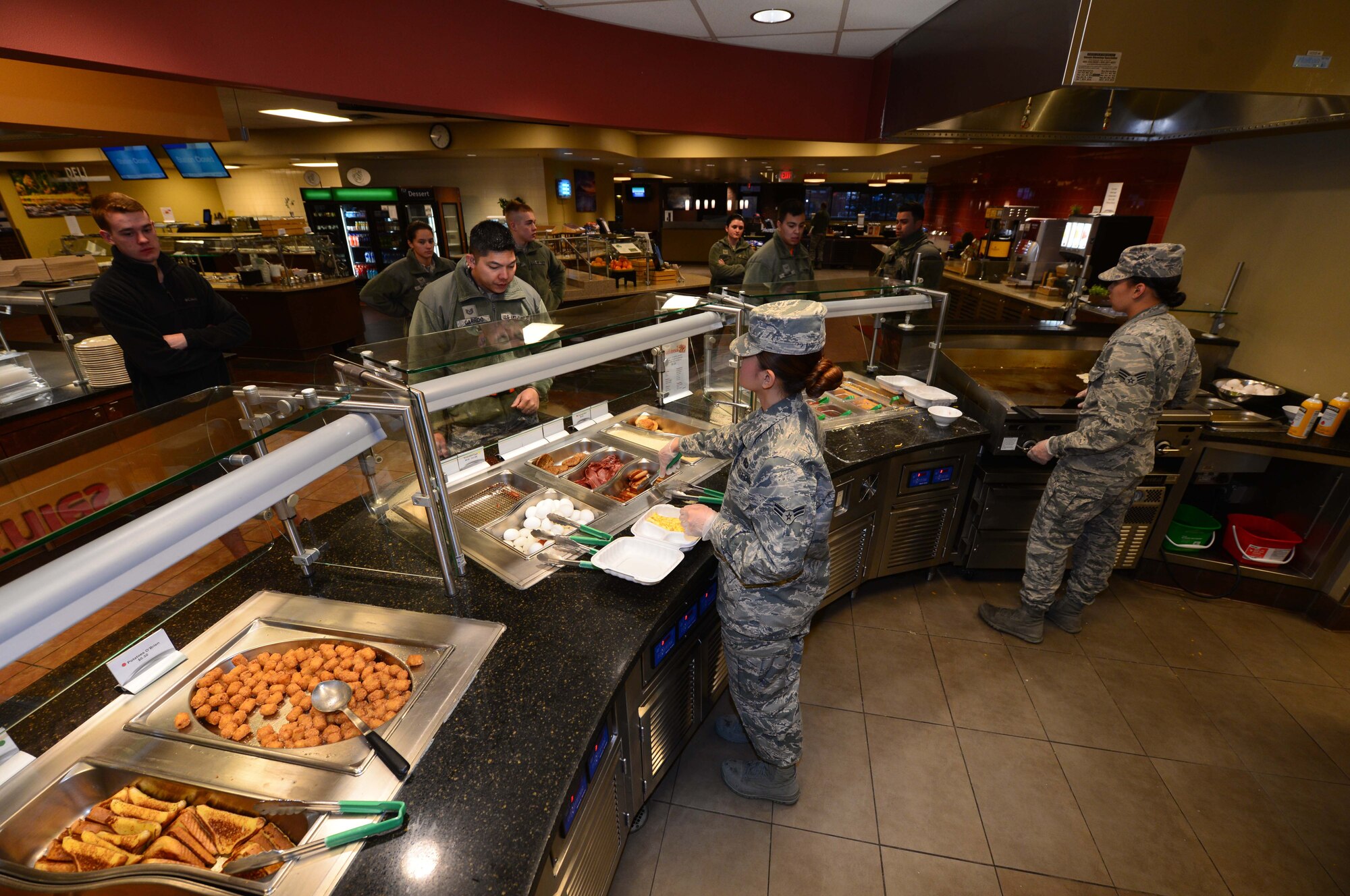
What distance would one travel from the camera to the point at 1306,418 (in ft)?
9.86

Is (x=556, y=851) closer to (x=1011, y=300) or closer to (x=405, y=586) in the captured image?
(x=405, y=586)

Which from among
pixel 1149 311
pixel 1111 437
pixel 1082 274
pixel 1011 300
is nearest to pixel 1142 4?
pixel 1149 311

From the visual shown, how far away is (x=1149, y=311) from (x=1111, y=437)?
64 cm

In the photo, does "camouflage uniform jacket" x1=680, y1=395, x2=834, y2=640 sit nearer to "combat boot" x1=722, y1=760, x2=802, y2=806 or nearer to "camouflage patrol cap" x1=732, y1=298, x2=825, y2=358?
"camouflage patrol cap" x1=732, y1=298, x2=825, y2=358

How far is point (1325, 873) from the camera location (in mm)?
2002

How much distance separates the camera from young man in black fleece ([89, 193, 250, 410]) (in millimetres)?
2854

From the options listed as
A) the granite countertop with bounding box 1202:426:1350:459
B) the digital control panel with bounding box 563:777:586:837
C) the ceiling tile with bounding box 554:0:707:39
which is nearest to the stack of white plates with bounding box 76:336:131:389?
Result: the ceiling tile with bounding box 554:0:707:39

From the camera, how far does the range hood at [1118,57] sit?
175 centimetres

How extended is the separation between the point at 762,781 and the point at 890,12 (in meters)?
3.24

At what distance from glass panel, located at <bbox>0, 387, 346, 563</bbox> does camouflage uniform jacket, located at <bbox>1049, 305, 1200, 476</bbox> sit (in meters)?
3.09

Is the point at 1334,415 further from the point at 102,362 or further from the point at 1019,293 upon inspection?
the point at 102,362

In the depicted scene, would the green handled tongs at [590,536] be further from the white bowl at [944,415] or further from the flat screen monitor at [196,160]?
the flat screen monitor at [196,160]

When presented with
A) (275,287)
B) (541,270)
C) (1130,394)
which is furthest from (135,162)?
(1130,394)

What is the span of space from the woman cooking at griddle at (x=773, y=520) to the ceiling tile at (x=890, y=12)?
58.7 inches
